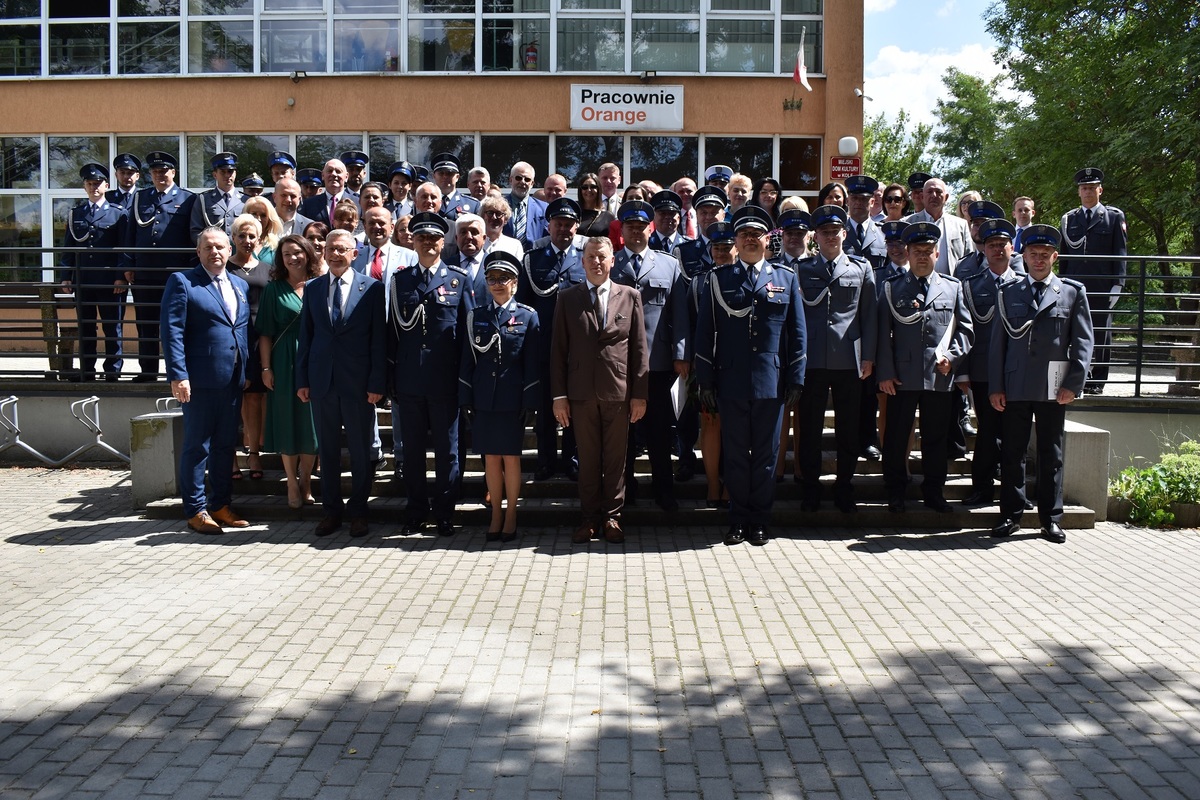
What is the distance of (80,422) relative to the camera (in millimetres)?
11359

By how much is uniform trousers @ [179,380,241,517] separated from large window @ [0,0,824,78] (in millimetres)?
11604

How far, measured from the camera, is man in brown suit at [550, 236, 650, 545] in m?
8.06

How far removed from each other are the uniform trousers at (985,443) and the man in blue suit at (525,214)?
4.19 m

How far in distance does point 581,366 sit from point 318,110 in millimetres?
12610

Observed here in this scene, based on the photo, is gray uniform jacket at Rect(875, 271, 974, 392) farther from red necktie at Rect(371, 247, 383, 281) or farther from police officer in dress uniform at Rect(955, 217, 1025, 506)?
red necktie at Rect(371, 247, 383, 281)

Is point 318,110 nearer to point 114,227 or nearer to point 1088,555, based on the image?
point 114,227

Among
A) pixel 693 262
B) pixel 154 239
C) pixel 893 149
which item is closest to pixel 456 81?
pixel 154 239

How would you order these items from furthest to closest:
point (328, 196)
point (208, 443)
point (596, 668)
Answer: point (328, 196) < point (208, 443) < point (596, 668)

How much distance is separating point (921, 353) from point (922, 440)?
2.39 ft

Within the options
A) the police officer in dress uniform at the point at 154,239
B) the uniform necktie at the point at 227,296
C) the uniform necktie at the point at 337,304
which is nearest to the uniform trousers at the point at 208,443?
the uniform necktie at the point at 227,296

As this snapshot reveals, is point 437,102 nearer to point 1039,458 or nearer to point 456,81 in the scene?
point 456,81

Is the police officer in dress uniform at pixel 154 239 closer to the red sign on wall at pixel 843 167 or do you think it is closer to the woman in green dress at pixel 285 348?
the woman in green dress at pixel 285 348

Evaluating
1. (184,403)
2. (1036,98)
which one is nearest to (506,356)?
(184,403)

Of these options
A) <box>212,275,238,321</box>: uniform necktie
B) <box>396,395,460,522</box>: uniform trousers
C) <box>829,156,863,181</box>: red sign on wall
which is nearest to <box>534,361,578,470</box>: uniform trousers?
<box>396,395,460,522</box>: uniform trousers
